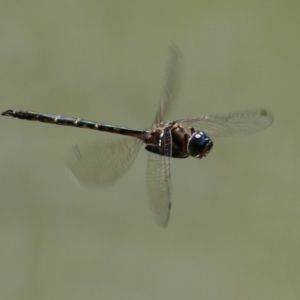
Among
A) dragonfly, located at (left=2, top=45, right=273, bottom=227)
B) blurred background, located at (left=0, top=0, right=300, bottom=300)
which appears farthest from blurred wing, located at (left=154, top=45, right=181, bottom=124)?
Answer: blurred background, located at (left=0, top=0, right=300, bottom=300)

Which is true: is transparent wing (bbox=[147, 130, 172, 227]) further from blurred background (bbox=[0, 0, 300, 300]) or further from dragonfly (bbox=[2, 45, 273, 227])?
blurred background (bbox=[0, 0, 300, 300])

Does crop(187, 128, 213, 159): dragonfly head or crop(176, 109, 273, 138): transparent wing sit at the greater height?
crop(176, 109, 273, 138): transparent wing

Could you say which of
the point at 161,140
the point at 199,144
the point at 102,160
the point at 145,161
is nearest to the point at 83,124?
the point at 102,160

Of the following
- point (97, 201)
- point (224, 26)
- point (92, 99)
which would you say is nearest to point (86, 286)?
point (97, 201)

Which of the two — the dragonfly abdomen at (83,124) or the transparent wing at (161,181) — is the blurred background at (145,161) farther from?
the transparent wing at (161,181)

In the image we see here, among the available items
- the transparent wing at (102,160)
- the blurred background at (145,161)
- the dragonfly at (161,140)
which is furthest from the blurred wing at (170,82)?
the blurred background at (145,161)

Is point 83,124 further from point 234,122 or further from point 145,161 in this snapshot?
point 145,161

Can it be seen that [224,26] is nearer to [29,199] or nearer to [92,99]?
[92,99]
